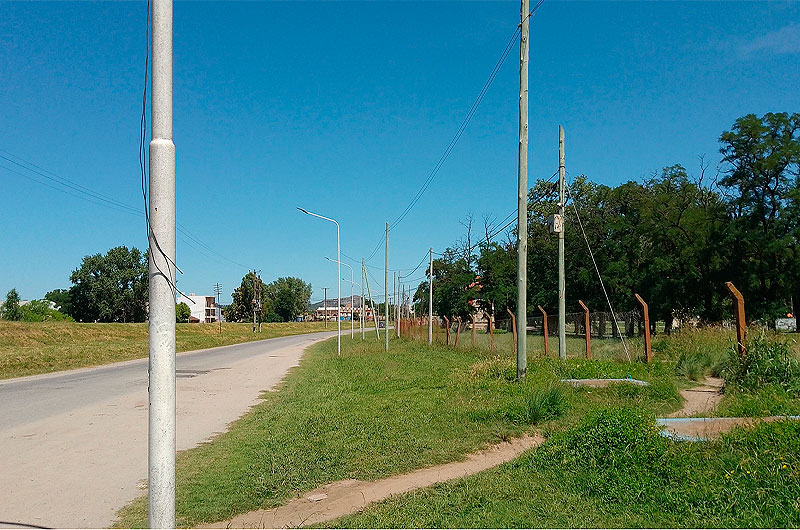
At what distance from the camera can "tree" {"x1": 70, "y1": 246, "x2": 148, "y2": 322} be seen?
332 feet

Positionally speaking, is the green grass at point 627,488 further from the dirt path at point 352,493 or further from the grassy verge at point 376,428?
the grassy verge at point 376,428

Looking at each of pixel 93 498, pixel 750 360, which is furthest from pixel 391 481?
pixel 750 360

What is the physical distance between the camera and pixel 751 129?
3834 centimetres

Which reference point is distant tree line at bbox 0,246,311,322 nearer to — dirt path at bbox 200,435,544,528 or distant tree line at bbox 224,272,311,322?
distant tree line at bbox 224,272,311,322

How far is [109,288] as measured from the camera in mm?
101312

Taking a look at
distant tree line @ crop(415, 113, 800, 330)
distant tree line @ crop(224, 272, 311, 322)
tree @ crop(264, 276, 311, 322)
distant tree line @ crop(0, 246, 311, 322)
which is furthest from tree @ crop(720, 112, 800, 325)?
tree @ crop(264, 276, 311, 322)

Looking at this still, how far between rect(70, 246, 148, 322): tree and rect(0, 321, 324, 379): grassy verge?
23.2m

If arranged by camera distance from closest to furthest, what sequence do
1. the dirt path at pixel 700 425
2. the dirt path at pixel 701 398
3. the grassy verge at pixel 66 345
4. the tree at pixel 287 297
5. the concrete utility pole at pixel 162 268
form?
the concrete utility pole at pixel 162 268, the dirt path at pixel 700 425, the dirt path at pixel 701 398, the grassy verge at pixel 66 345, the tree at pixel 287 297

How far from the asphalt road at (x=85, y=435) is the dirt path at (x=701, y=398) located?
7.36 m

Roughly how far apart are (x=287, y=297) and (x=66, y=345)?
11298 centimetres

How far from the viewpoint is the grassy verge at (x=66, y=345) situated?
28713 mm

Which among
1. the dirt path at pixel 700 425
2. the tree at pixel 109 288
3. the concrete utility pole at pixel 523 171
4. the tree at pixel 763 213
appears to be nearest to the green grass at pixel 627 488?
the dirt path at pixel 700 425

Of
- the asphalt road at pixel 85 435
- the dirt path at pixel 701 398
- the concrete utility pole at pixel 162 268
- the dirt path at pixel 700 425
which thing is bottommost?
the asphalt road at pixel 85 435

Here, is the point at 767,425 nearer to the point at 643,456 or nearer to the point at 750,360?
the point at 643,456
